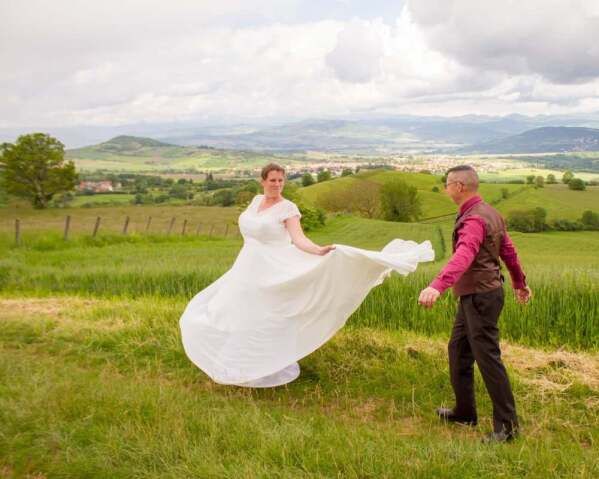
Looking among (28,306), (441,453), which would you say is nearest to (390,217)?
(28,306)

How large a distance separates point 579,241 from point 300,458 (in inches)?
2242

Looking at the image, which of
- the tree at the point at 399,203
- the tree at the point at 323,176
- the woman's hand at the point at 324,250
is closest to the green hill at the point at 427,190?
the tree at the point at 399,203

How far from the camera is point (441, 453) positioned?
372 cm

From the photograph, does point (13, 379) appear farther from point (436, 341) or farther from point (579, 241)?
point (579, 241)

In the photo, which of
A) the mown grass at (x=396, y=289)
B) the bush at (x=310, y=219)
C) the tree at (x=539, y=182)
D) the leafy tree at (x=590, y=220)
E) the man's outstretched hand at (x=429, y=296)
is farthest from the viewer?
the tree at (x=539, y=182)

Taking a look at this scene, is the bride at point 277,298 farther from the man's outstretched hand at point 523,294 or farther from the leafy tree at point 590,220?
the leafy tree at point 590,220

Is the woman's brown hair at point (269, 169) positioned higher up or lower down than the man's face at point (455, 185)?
higher up

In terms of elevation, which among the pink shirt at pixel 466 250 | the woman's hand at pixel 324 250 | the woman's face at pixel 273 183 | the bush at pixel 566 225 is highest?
the woman's face at pixel 273 183

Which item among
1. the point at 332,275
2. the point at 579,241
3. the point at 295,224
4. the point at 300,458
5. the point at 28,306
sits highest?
the point at 295,224

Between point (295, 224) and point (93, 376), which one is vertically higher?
point (295, 224)

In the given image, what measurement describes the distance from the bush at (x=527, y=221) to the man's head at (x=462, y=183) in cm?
6547

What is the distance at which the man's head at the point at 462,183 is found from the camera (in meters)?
4.58

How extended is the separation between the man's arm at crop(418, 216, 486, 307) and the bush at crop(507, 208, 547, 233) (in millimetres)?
65645

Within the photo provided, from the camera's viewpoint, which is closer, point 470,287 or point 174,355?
point 470,287
